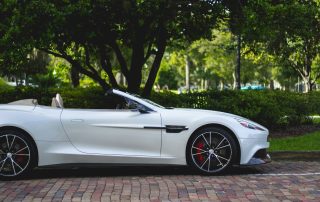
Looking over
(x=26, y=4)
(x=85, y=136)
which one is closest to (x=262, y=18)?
(x=26, y=4)

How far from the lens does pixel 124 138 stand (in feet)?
23.7

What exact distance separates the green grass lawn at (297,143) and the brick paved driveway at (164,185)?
4.98 ft

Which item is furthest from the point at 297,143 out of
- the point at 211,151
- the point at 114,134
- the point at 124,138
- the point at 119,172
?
the point at 114,134

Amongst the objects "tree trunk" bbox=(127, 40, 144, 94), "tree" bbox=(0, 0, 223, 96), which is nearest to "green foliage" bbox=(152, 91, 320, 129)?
"tree trunk" bbox=(127, 40, 144, 94)

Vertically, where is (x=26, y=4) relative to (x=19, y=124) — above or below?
above

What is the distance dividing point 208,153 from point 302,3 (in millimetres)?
6864

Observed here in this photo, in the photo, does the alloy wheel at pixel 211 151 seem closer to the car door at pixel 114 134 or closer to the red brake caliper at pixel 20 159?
the car door at pixel 114 134

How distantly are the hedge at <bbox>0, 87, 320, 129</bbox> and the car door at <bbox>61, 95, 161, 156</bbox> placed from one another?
528 cm

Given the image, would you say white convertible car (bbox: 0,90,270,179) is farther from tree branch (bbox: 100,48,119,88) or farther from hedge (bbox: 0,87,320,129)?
tree branch (bbox: 100,48,119,88)

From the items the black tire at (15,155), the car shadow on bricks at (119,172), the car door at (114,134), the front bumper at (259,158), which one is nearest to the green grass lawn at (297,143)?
the car shadow on bricks at (119,172)

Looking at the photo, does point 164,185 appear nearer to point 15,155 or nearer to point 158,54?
point 15,155

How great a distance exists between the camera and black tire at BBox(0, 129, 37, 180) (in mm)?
7113

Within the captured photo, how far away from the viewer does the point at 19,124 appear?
7.16 metres

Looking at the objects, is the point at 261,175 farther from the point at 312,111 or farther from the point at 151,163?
the point at 312,111
